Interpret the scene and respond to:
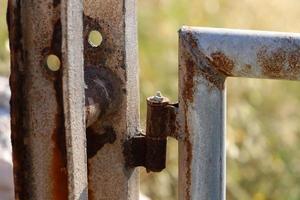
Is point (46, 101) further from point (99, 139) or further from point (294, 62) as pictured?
point (294, 62)

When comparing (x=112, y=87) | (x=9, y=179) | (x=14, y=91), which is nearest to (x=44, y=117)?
(x=14, y=91)

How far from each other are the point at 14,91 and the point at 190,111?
244mm

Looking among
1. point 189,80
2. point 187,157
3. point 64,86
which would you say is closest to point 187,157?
point 187,157

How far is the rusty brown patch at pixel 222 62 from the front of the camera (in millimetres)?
1223

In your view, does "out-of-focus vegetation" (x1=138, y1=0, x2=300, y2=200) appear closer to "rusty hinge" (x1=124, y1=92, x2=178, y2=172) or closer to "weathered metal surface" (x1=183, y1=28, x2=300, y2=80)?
"rusty hinge" (x1=124, y1=92, x2=178, y2=172)

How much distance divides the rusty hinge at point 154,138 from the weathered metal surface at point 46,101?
0.15 meters

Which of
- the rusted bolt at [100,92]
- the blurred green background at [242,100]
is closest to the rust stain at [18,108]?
the rusted bolt at [100,92]

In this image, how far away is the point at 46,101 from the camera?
45.3 inches

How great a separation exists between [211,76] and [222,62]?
2cm

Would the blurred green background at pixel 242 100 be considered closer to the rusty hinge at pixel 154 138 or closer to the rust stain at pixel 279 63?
the rusty hinge at pixel 154 138

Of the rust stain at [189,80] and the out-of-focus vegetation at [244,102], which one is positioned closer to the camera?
the rust stain at [189,80]

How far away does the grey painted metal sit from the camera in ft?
3.67

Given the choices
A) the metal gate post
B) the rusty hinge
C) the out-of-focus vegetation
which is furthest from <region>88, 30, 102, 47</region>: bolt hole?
the out-of-focus vegetation

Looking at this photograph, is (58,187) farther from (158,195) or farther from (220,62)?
(158,195)
